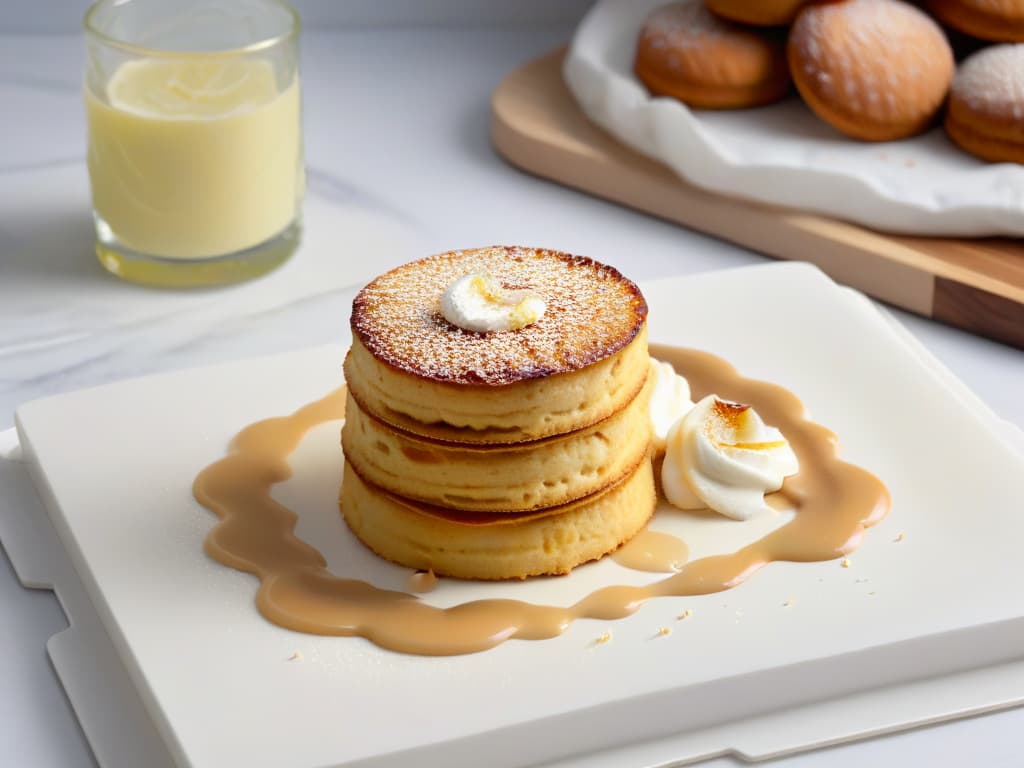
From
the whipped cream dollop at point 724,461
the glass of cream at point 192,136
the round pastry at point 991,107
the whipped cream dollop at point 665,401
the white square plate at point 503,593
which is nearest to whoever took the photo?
the white square plate at point 503,593

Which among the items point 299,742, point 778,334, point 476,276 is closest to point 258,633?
point 299,742

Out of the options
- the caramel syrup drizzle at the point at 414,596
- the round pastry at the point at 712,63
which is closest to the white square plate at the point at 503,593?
the caramel syrup drizzle at the point at 414,596

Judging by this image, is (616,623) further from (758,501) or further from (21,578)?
(21,578)

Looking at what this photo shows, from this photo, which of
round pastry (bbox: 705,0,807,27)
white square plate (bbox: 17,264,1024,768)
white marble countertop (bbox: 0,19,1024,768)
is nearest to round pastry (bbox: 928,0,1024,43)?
round pastry (bbox: 705,0,807,27)

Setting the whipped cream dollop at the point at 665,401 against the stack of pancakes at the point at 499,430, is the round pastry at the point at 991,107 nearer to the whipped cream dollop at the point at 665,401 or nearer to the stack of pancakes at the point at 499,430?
the whipped cream dollop at the point at 665,401

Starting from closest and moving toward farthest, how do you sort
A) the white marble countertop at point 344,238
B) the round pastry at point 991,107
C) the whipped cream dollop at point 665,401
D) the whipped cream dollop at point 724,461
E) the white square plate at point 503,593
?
the white square plate at point 503,593 < the white marble countertop at point 344,238 < the whipped cream dollop at point 724,461 < the whipped cream dollop at point 665,401 < the round pastry at point 991,107

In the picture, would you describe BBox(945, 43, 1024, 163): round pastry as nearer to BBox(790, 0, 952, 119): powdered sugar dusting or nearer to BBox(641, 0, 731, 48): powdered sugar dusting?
BBox(790, 0, 952, 119): powdered sugar dusting

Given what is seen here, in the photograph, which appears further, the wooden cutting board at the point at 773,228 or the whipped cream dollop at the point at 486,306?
the wooden cutting board at the point at 773,228
